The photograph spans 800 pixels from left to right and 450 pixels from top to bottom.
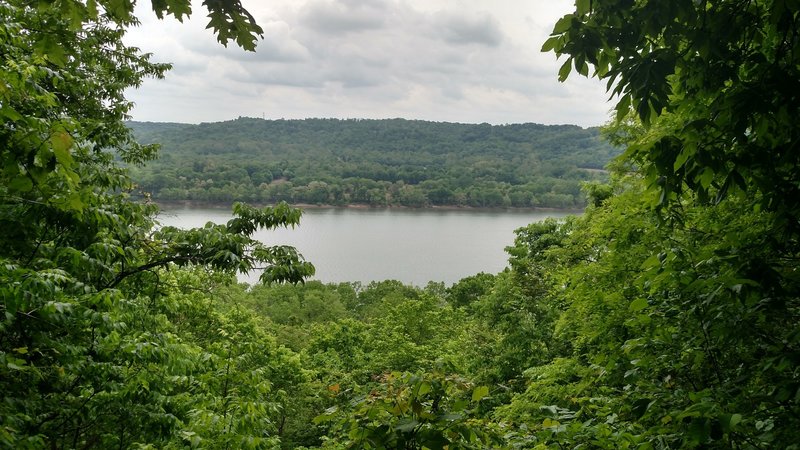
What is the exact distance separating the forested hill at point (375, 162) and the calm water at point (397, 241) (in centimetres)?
352

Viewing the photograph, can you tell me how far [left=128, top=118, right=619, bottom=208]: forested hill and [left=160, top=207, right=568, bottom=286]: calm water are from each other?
3525mm

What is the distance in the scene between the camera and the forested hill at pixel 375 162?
263ft

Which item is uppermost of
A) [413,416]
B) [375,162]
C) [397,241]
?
[375,162]

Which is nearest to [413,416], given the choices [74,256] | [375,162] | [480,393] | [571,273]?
[480,393]

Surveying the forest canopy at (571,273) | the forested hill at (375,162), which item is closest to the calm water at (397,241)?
the forested hill at (375,162)

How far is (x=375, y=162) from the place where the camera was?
14000cm

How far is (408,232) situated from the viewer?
82.9m

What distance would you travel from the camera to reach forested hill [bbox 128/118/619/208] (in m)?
80.3

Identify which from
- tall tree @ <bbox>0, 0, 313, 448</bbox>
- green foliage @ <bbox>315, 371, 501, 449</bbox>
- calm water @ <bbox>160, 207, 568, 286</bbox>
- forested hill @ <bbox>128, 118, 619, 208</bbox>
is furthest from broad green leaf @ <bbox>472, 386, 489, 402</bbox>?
forested hill @ <bbox>128, 118, 619, 208</bbox>

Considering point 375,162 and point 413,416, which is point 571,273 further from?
point 375,162

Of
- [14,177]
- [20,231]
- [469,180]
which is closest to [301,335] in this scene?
[20,231]

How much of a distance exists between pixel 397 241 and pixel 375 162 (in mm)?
67626

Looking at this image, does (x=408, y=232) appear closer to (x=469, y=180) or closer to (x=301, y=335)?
(x=469, y=180)

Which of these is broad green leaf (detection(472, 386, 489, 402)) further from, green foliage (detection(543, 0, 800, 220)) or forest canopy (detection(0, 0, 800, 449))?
green foliage (detection(543, 0, 800, 220))
